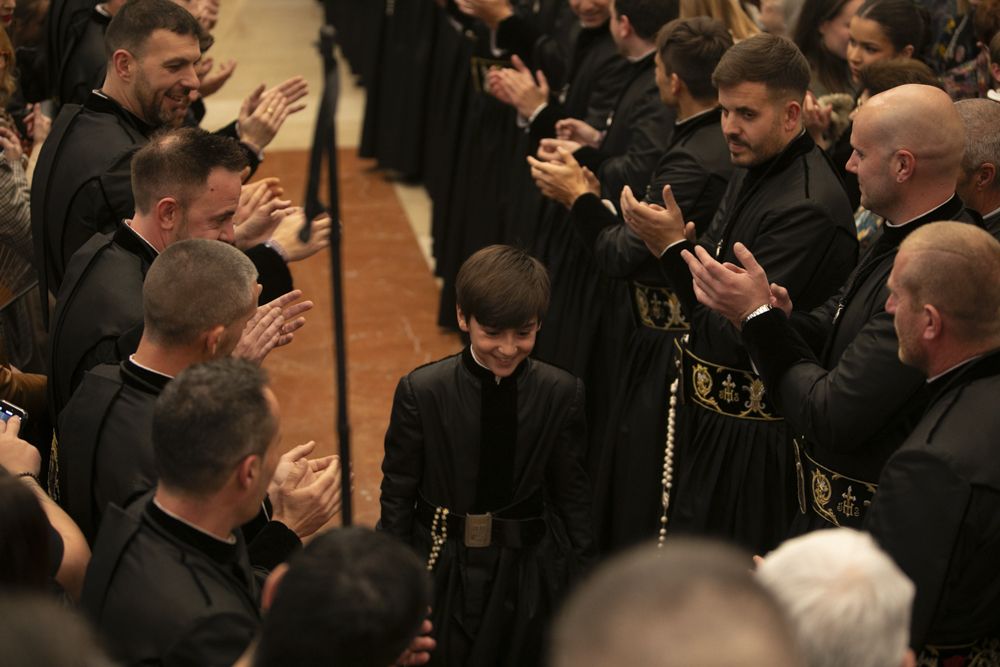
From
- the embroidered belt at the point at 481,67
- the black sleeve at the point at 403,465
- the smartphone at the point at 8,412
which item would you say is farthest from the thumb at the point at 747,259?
the embroidered belt at the point at 481,67

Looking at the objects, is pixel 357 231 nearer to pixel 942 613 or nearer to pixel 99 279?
pixel 99 279

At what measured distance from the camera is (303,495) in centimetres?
314

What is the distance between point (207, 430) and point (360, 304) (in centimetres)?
462

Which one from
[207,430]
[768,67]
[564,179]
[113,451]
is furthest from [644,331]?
[207,430]

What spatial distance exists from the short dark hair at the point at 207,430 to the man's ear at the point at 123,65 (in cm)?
226

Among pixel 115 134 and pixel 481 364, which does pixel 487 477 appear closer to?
pixel 481 364

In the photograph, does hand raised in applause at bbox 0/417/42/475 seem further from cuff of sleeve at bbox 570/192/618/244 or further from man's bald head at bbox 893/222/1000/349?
cuff of sleeve at bbox 570/192/618/244

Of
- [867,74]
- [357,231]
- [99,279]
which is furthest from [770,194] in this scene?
[357,231]

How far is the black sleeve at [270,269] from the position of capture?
4.15m

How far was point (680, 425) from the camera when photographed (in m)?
4.31

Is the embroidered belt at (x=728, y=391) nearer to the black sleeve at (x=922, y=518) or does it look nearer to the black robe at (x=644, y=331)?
the black robe at (x=644, y=331)

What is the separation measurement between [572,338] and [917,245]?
2.62 metres

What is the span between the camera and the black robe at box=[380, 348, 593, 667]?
3473mm

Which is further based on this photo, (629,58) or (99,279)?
(629,58)
